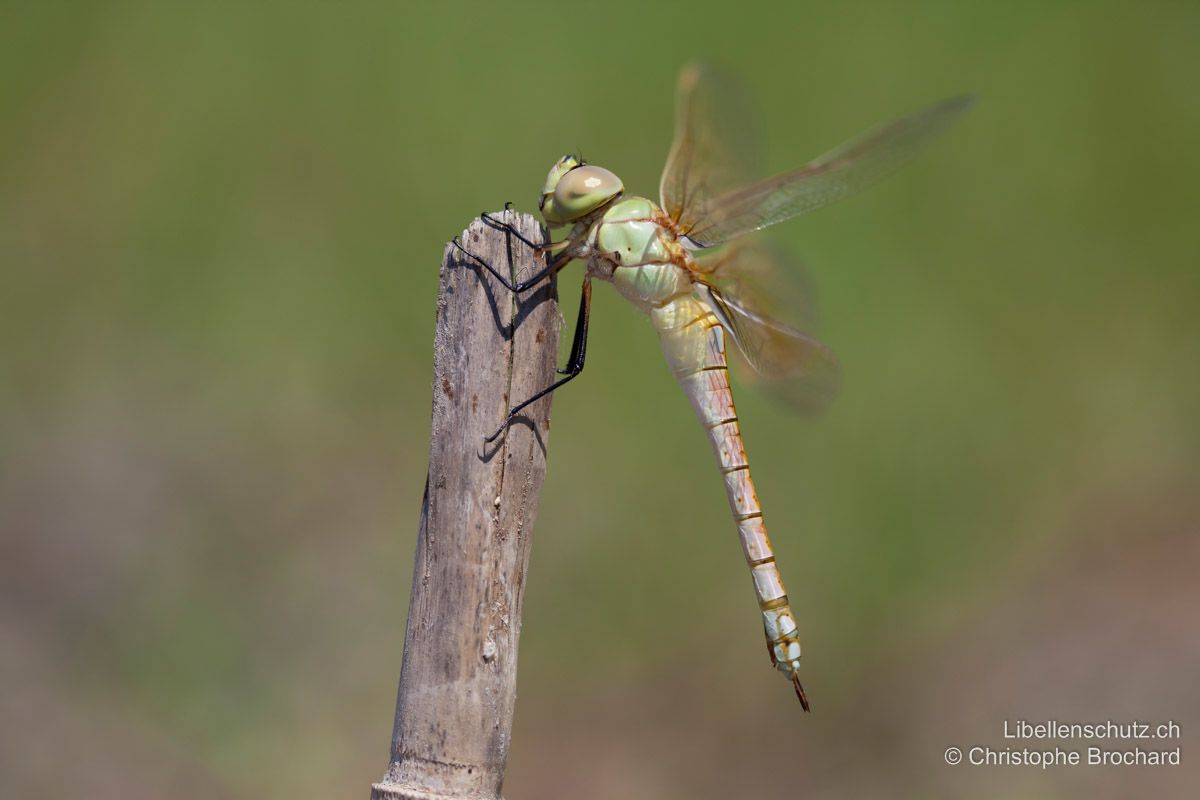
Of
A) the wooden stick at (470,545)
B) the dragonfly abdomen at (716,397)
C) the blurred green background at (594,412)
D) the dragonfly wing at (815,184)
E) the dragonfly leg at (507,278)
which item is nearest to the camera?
the wooden stick at (470,545)

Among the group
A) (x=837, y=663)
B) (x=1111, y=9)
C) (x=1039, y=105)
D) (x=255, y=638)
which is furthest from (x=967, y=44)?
(x=255, y=638)

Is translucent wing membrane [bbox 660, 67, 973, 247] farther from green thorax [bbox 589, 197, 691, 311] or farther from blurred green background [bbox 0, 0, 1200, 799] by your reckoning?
blurred green background [bbox 0, 0, 1200, 799]

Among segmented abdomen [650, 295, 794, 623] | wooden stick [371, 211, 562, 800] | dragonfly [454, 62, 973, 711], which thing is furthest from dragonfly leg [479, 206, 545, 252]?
segmented abdomen [650, 295, 794, 623]

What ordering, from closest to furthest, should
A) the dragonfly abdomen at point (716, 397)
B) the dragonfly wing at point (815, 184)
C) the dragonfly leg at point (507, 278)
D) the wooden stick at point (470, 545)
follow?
the wooden stick at point (470, 545), the dragonfly leg at point (507, 278), the dragonfly wing at point (815, 184), the dragonfly abdomen at point (716, 397)

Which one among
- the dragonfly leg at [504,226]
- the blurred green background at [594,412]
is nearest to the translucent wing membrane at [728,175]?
the dragonfly leg at [504,226]

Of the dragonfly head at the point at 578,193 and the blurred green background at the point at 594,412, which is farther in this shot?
the blurred green background at the point at 594,412

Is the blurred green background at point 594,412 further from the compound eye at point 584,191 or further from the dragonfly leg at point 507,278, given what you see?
the dragonfly leg at point 507,278

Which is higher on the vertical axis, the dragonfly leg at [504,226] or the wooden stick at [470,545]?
the dragonfly leg at [504,226]

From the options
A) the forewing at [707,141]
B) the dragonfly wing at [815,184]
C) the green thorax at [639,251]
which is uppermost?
the forewing at [707,141]
